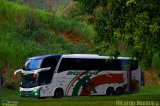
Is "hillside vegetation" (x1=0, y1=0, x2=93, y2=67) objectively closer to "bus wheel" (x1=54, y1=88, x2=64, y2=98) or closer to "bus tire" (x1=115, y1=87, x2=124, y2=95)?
"bus tire" (x1=115, y1=87, x2=124, y2=95)

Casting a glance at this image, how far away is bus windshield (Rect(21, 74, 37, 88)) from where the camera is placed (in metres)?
35.9

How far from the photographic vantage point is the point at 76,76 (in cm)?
3803

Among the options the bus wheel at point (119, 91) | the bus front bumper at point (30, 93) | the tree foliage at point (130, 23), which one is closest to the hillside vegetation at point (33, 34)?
the bus wheel at point (119, 91)

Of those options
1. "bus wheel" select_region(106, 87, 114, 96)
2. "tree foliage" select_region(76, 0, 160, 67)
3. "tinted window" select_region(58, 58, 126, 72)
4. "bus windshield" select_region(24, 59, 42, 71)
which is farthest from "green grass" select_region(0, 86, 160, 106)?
"bus wheel" select_region(106, 87, 114, 96)

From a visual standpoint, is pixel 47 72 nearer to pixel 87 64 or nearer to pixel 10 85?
pixel 87 64

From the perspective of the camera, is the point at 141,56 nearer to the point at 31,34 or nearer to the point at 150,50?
the point at 150,50

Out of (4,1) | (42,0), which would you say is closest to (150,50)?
(4,1)

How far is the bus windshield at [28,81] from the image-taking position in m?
35.9

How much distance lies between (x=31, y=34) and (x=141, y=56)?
39.7m

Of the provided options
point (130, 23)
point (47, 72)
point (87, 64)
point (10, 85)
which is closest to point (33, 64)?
point (47, 72)

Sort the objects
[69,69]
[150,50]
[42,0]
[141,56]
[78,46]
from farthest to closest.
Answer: [42,0] < [78,46] < [69,69] < [141,56] < [150,50]

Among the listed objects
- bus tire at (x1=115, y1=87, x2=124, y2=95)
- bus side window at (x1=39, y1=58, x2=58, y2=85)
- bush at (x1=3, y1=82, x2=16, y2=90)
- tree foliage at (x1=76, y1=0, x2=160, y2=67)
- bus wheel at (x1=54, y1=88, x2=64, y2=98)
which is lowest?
bush at (x1=3, y1=82, x2=16, y2=90)

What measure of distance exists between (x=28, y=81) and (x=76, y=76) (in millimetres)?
3863

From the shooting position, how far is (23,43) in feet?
194
